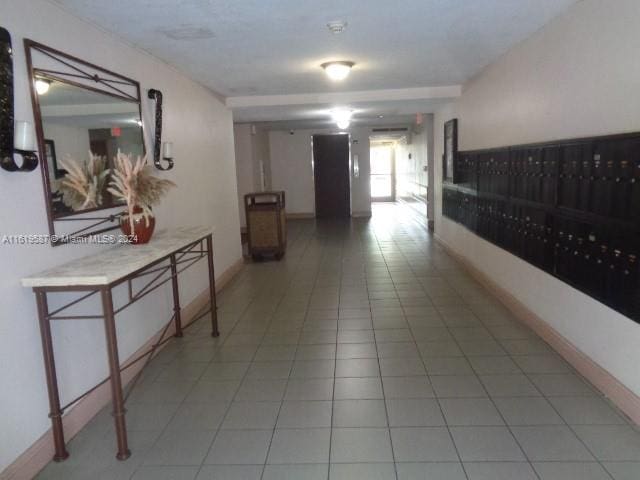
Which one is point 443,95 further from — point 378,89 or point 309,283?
point 309,283

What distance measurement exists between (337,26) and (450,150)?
3.60 m

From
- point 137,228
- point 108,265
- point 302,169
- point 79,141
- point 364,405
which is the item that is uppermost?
point 79,141

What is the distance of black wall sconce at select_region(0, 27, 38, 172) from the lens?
1936 mm

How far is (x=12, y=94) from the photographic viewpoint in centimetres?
200

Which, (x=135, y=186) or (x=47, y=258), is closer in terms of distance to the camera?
(x=47, y=258)

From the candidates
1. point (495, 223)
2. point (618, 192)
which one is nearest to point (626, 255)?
point (618, 192)

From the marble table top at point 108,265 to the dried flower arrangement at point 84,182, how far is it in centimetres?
31

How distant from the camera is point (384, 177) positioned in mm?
15539

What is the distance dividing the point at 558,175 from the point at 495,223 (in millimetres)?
1392

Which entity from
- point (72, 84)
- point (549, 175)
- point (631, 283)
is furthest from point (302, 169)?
point (631, 283)

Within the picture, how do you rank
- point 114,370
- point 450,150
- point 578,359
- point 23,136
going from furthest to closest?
point 450,150 → point 578,359 → point 114,370 → point 23,136

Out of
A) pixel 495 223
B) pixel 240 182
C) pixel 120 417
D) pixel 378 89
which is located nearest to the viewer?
pixel 120 417

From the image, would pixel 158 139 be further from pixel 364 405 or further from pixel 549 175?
pixel 549 175

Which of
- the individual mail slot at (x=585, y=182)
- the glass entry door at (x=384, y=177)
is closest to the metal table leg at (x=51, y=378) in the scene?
the individual mail slot at (x=585, y=182)
